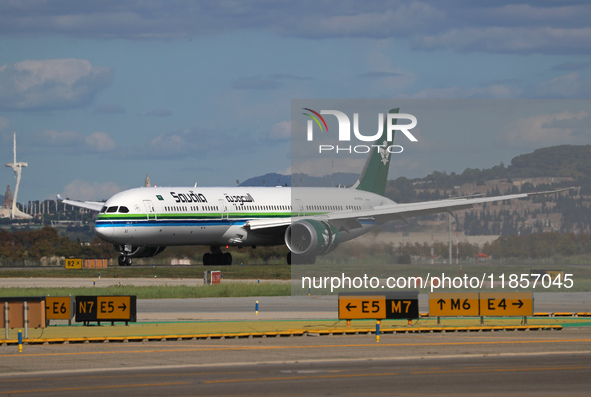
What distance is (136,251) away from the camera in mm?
66812

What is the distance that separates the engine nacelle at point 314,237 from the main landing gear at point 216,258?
12.9 m

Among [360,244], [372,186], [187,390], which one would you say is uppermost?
[372,186]

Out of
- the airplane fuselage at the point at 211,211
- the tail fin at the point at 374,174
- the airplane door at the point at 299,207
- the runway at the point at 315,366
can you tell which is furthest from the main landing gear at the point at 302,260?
the runway at the point at 315,366

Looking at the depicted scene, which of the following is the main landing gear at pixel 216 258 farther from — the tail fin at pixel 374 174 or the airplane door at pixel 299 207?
the tail fin at pixel 374 174

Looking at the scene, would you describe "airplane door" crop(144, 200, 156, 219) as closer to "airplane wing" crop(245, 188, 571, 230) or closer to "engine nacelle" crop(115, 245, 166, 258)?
"engine nacelle" crop(115, 245, 166, 258)

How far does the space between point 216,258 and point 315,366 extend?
162ft

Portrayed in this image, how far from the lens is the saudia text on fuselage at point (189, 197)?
64.1 m

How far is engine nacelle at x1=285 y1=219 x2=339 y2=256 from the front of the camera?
186ft

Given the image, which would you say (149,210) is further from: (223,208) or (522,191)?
(522,191)

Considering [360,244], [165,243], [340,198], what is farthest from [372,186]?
[360,244]

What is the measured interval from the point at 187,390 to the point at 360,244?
3245cm

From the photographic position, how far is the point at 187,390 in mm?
18781

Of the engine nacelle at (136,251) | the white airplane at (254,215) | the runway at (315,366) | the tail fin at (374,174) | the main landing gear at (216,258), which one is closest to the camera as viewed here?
the runway at (315,366)

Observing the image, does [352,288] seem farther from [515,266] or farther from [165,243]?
[165,243]
